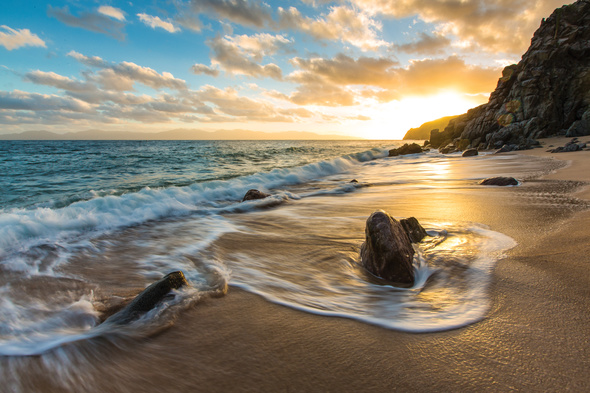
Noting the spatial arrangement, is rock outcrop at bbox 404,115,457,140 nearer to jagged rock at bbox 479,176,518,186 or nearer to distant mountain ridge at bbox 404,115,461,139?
distant mountain ridge at bbox 404,115,461,139

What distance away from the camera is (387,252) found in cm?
278

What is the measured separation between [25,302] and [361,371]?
2.86m

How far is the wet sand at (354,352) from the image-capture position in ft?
4.64

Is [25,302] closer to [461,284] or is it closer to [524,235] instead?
[461,284]

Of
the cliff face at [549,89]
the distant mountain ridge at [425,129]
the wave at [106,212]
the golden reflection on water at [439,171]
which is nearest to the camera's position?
the wave at [106,212]

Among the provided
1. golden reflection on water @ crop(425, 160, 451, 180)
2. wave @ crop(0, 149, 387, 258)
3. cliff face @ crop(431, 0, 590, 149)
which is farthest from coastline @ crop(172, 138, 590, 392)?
cliff face @ crop(431, 0, 590, 149)

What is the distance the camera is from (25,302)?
8.02ft

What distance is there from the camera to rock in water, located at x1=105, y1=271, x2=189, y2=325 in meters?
2.12

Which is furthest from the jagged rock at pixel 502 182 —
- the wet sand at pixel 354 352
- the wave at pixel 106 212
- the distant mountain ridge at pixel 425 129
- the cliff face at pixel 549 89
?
the distant mountain ridge at pixel 425 129

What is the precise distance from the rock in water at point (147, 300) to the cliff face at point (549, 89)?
91.1 ft

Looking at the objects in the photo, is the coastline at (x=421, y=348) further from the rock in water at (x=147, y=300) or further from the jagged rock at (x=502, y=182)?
the jagged rock at (x=502, y=182)

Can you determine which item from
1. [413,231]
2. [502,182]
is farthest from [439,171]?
[413,231]

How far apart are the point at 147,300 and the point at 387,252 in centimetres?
218

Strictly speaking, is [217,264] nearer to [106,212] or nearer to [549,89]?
[106,212]
